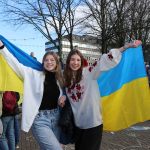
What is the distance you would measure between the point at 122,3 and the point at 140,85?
16.9 metres

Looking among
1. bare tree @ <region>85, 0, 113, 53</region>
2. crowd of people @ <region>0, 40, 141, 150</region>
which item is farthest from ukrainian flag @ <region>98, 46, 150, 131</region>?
bare tree @ <region>85, 0, 113, 53</region>

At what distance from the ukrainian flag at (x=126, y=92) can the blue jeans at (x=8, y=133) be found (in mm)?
2010

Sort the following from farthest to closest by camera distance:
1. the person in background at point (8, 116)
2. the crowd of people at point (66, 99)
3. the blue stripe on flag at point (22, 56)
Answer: the person in background at point (8, 116) → the blue stripe on flag at point (22, 56) → the crowd of people at point (66, 99)

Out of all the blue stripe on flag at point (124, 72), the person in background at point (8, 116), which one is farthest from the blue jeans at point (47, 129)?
the person in background at point (8, 116)

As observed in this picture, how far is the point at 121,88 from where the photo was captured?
5918 millimetres

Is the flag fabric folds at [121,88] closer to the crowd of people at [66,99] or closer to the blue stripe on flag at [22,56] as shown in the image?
the blue stripe on flag at [22,56]

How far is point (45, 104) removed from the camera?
5070 mm

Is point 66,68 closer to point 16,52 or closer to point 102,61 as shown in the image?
point 102,61

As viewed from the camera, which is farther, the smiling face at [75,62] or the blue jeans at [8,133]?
the blue jeans at [8,133]

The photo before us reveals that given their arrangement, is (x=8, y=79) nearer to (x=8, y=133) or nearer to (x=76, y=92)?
(x=76, y=92)

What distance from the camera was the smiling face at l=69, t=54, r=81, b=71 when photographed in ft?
16.9

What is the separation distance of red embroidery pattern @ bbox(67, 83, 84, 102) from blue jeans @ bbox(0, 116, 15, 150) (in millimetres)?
2249

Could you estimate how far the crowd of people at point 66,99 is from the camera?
501 centimetres

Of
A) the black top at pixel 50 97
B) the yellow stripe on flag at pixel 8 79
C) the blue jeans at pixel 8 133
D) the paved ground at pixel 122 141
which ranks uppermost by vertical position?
the yellow stripe on flag at pixel 8 79
